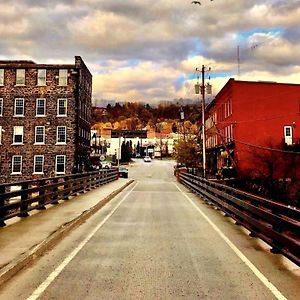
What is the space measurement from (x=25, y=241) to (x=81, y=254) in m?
1.45

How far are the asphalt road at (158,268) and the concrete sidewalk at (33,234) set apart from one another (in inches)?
8.1

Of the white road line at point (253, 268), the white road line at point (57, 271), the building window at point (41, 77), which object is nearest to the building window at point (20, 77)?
the building window at point (41, 77)

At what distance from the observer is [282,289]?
6.34 m

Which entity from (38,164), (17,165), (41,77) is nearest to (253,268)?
(38,164)

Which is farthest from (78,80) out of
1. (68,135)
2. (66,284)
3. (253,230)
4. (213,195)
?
(66,284)

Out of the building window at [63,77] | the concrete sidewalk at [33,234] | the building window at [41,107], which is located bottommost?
the concrete sidewalk at [33,234]

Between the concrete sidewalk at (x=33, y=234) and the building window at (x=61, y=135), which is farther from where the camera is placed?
the building window at (x=61, y=135)

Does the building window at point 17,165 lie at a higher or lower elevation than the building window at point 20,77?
lower

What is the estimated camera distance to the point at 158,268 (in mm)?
7523

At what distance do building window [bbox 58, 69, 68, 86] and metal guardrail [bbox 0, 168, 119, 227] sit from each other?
2804 centimetres

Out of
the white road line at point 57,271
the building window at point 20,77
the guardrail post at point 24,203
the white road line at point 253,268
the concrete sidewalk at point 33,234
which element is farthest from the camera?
the building window at point 20,77

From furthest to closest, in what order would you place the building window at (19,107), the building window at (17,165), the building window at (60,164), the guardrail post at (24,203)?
the building window at (19,107) < the building window at (17,165) < the building window at (60,164) < the guardrail post at (24,203)

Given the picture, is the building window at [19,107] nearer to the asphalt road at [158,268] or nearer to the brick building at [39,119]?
the brick building at [39,119]

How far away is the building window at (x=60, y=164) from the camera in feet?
176
